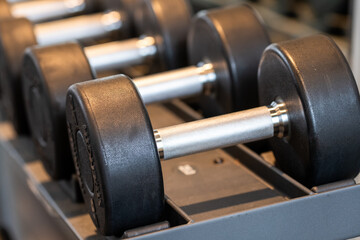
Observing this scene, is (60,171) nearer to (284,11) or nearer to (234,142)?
(234,142)

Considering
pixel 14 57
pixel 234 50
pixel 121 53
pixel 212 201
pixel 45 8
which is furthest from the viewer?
pixel 45 8

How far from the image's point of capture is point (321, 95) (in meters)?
0.85

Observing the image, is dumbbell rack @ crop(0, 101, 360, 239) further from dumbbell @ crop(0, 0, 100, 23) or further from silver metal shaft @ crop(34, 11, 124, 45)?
dumbbell @ crop(0, 0, 100, 23)

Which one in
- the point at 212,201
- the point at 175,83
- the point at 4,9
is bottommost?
the point at 212,201

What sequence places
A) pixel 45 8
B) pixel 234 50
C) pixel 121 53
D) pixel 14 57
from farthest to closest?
pixel 45 8
pixel 121 53
pixel 14 57
pixel 234 50

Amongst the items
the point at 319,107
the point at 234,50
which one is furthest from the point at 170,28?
the point at 319,107

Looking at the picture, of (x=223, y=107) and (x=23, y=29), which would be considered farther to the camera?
(x=23, y=29)

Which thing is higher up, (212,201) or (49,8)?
(49,8)

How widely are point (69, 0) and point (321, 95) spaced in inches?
33.6

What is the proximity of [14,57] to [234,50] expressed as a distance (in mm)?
392

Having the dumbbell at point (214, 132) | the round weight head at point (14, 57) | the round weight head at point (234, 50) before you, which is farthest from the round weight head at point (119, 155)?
the round weight head at point (14, 57)

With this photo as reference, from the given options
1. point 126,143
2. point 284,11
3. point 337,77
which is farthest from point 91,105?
point 284,11

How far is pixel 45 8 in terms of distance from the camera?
59.7 inches

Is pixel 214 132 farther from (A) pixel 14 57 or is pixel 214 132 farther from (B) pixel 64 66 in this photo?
(A) pixel 14 57
